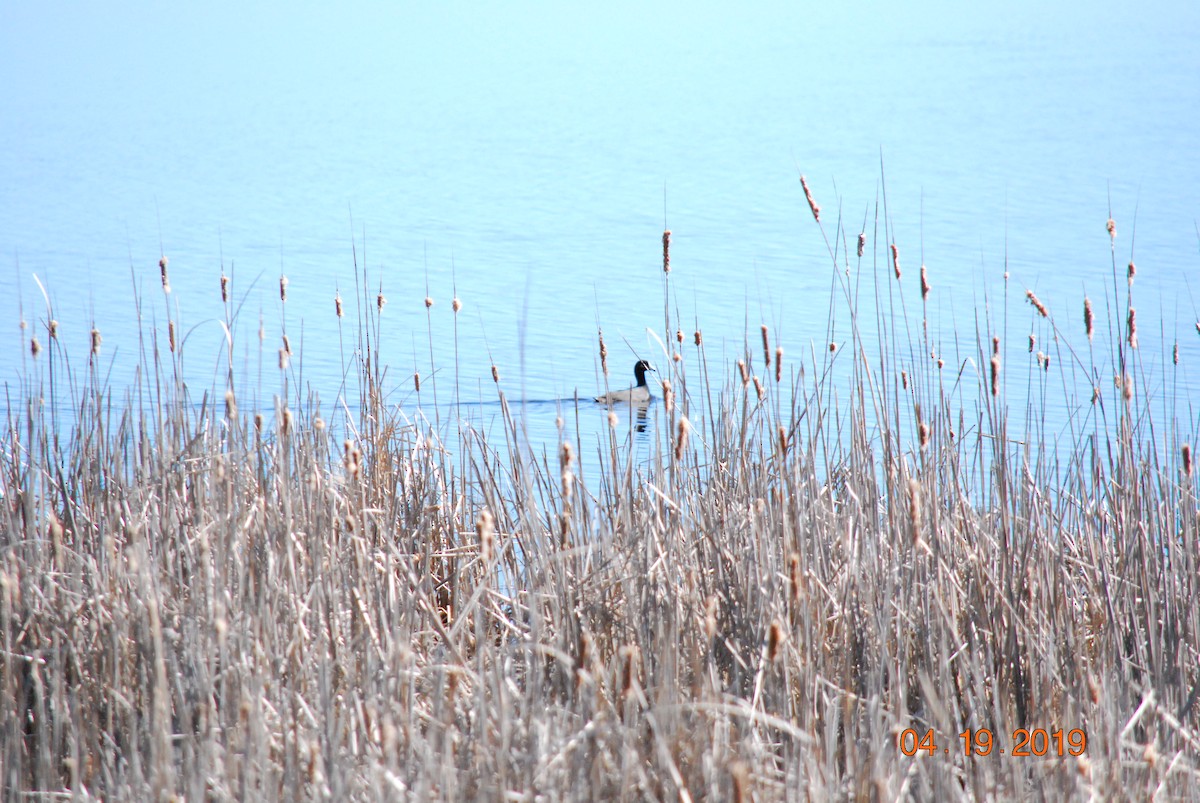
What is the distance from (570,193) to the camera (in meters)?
16.0

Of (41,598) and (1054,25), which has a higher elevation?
(1054,25)

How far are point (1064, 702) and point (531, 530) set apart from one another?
112 cm

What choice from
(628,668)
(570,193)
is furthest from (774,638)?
(570,193)

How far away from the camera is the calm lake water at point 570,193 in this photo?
872cm

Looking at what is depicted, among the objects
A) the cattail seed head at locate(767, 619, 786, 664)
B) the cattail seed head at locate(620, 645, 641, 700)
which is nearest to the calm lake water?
the cattail seed head at locate(620, 645, 641, 700)

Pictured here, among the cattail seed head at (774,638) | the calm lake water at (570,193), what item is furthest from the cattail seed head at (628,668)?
the calm lake water at (570,193)

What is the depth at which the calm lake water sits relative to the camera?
28.6ft

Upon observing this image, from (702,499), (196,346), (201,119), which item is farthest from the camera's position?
(201,119)

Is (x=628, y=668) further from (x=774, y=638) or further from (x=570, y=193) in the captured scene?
(x=570, y=193)

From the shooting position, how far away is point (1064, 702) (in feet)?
8.59

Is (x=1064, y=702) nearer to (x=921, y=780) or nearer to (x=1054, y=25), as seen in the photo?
(x=921, y=780)

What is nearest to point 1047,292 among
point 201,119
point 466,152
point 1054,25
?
point 466,152

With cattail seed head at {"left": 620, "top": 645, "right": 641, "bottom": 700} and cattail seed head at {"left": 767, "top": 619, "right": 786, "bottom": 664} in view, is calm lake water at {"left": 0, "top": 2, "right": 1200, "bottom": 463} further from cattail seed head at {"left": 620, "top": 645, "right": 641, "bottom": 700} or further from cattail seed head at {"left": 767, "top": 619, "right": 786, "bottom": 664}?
cattail seed head at {"left": 767, "top": 619, "right": 786, "bottom": 664}

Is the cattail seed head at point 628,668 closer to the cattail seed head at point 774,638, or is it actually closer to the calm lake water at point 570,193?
the cattail seed head at point 774,638
